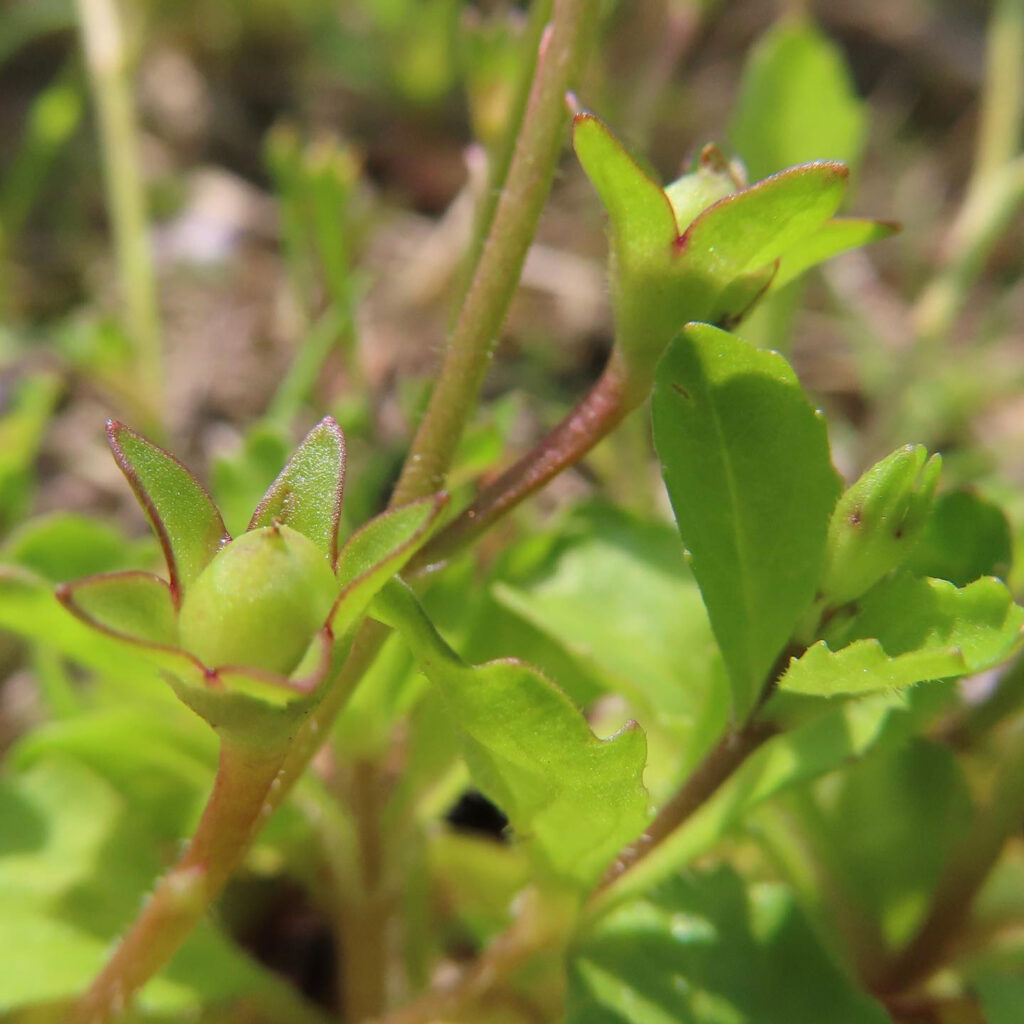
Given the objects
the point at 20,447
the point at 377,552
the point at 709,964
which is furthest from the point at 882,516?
the point at 20,447

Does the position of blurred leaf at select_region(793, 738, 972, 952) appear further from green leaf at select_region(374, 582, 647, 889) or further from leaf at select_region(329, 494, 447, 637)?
leaf at select_region(329, 494, 447, 637)

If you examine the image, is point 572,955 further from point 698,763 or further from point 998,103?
point 998,103

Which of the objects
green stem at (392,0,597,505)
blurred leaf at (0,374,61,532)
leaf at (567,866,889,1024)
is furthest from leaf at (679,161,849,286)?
blurred leaf at (0,374,61,532)

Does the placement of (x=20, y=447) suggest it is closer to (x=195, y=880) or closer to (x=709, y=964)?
(x=195, y=880)

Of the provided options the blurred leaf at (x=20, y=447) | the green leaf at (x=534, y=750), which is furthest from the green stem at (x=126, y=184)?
the green leaf at (x=534, y=750)

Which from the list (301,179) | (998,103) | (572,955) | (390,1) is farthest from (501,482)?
(390,1)

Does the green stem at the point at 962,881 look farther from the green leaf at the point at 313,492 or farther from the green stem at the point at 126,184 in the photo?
the green stem at the point at 126,184
